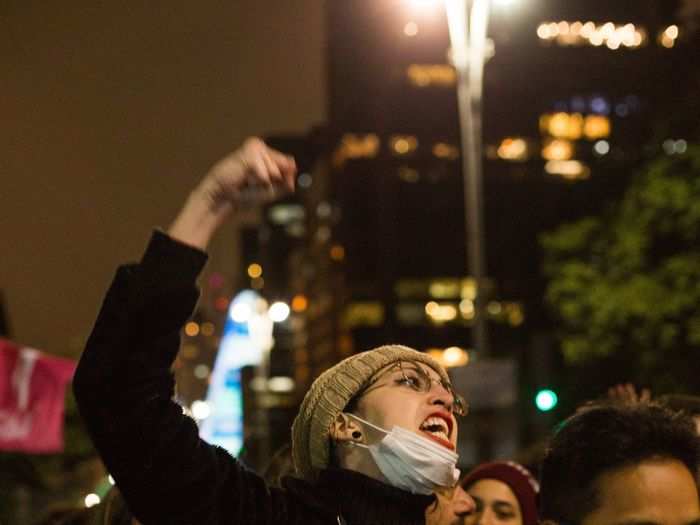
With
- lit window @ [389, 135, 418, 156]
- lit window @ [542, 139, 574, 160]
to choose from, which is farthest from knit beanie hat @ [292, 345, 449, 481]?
lit window @ [542, 139, 574, 160]

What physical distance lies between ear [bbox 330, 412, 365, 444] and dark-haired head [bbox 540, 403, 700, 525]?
56 centimetres

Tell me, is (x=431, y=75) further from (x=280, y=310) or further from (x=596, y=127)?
(x=280, y=310)

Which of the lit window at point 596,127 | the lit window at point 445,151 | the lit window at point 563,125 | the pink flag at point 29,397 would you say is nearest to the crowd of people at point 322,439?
the pink flag at point 29,397

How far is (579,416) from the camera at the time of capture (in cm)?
352

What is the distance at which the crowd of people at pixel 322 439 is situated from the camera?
273 cm

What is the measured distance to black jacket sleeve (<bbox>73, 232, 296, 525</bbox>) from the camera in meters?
2.71

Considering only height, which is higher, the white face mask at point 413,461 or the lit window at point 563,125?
the lit window at point 563,125

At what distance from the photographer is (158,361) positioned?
275 centimetres

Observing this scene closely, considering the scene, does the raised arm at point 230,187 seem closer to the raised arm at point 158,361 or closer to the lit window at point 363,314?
the raised arm at point 158,361

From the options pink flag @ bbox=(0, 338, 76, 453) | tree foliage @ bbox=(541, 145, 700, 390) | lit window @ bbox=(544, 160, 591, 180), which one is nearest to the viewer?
pink flag @ bbox=(0, 338, 76, 453)

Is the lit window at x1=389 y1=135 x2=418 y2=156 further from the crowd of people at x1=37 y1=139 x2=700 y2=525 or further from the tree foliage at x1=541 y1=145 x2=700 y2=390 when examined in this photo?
the crowd of people at x1=37 y1=139 x2=700 y2=525

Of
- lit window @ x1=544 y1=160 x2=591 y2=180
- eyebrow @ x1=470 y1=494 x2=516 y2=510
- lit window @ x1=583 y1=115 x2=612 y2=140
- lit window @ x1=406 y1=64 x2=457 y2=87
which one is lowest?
eyebrow @ x1=470 y1=494 x2=516 y2=510

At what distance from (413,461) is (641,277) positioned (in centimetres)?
2575

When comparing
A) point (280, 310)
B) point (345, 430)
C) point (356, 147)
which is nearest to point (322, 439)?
point (345, 430)
